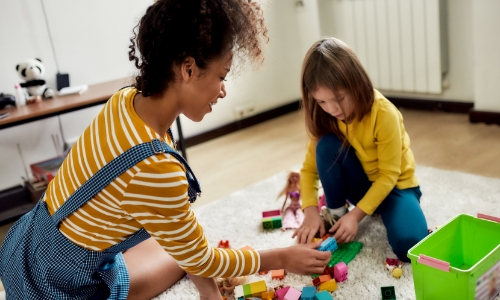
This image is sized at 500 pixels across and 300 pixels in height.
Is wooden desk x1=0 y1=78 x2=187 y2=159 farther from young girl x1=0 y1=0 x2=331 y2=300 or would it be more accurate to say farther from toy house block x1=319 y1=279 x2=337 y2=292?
toy house block x1=319 y1=279 x2=337 y2=292

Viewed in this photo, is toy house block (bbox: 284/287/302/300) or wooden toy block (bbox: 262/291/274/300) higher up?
toy house block (bbox: 284/287/302/300)

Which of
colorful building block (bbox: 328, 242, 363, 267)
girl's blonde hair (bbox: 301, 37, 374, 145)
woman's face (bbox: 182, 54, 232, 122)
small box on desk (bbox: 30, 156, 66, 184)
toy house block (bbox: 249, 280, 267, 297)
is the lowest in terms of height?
colorful building block (bbox: 328, 242, 363, 267)

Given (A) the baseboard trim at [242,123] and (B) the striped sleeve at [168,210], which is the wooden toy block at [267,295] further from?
(A) the baseboard trim at [242,123]

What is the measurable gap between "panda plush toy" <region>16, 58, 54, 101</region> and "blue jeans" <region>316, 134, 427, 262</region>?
1.23 meters

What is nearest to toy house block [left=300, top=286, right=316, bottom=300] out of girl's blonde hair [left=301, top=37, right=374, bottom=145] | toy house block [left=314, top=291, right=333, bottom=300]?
toy house block [left=314, top=291, right=333, bottom=300]

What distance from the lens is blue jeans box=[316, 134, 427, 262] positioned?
1.37m

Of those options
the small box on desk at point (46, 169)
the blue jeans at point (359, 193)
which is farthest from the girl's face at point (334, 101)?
the small box on desk at point (46, 169)

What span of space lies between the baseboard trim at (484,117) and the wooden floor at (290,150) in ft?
0.09

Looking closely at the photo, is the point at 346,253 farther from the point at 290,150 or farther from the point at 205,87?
the point at 290,150

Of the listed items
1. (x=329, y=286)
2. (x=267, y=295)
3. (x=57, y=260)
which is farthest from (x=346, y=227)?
(x=57, y=260)

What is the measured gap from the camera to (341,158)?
4.82ft

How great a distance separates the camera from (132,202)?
94cm

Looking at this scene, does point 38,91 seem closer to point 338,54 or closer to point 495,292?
point 338,54

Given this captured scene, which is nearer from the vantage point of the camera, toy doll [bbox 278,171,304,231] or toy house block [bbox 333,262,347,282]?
toy house block [bbox 333,262,347,282]
